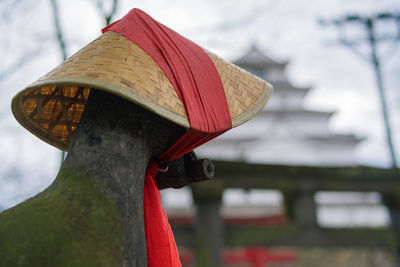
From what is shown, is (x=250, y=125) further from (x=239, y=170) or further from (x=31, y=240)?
(x=31, y=240)

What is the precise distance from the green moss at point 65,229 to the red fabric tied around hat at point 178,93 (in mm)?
178

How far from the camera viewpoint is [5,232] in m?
0.71

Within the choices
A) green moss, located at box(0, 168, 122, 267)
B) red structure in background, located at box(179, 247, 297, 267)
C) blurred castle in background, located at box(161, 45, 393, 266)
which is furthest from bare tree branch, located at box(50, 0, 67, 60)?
blurred castle in background, located at box(161, 45, 393, 266)

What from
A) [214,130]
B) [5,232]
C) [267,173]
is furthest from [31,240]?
[267,173]

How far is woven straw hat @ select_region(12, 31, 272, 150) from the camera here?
779mm

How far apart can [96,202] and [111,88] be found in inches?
8.7

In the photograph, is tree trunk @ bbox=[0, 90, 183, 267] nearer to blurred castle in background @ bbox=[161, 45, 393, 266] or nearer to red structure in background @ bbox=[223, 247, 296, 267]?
red structure in background @ bbox=[223, 247, 296, 267]

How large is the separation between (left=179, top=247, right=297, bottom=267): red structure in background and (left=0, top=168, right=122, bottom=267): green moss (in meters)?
7.78

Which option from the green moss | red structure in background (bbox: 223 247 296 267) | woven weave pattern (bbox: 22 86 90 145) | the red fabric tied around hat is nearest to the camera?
the green moss

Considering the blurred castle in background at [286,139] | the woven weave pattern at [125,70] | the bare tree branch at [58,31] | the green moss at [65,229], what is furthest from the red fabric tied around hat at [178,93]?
the blurred castle in background at [286,139]

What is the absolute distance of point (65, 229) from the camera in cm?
72

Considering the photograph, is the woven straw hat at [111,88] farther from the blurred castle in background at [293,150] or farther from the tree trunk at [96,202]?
the blurred castle in background at [293,150]

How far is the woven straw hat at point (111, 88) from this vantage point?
78cm

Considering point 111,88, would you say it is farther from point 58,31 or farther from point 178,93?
point 58,31
